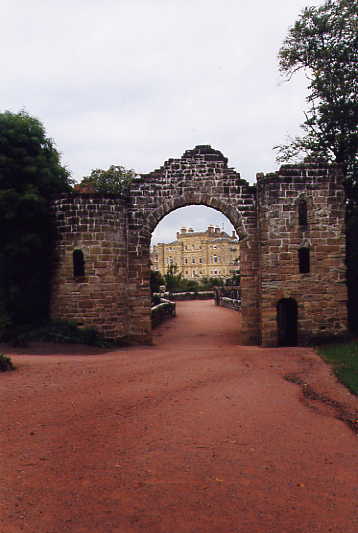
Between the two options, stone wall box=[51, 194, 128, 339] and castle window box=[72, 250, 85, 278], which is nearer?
stone wall box=[51, 194, 128, 339]

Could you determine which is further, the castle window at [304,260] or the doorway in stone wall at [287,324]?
the doorway in stone wall at [287,324]

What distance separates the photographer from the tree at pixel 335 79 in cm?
1741

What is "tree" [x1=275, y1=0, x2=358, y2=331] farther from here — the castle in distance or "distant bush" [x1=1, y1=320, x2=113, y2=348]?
the castle in distance

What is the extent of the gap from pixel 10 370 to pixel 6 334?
4410 mm

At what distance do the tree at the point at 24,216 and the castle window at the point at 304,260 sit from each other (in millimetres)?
9020

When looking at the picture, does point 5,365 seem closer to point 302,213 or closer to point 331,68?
point 302,213

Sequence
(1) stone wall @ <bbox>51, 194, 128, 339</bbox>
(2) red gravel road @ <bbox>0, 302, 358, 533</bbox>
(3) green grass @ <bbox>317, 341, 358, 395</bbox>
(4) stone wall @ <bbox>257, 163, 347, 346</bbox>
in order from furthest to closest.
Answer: (1) stone wall @ <bbox>51, 194, 128, 339</bbox> < (4) stone wall @ <bbox>257, 163, 347, 346</bbox> < (3) green grass @ <bbox>317, 341, 358, 395</bbox> < (2) red gravel road @ <bbox>0, 302, 358, 533</bbox>

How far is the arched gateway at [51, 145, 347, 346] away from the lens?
14852 mm

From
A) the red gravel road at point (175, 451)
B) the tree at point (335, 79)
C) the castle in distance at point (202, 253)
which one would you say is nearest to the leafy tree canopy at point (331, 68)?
the tree at point (335, 79)

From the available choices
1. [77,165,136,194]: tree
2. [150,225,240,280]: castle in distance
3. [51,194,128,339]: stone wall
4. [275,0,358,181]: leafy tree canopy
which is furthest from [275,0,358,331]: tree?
[150,225,240,280]: castle in distance

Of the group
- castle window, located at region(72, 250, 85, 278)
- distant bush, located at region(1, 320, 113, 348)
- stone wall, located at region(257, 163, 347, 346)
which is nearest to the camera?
distant bush, located at region(1, 320, 113, 348)

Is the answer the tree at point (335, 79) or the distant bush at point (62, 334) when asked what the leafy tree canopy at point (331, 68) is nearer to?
the tree at point (335, 79)

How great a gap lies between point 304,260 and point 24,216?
990 centimetres

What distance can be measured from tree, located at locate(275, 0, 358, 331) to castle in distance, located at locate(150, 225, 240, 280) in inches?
2559
